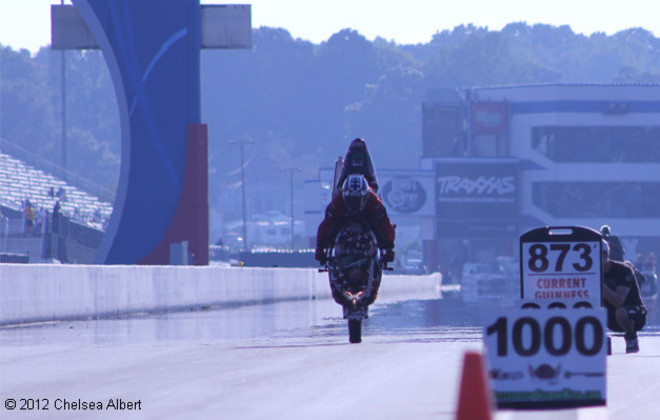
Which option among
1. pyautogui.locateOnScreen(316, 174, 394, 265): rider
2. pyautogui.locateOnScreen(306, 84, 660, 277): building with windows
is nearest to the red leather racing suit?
pyautogui.locateOnScreen(316, 174, 394, 265): rider

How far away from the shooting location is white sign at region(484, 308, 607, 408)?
9797 mm

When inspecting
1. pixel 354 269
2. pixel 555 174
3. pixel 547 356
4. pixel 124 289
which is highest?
pixel 555 174

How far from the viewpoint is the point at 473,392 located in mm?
7605

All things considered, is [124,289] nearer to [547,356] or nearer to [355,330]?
[355,330]

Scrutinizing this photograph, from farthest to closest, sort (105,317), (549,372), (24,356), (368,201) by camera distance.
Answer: (105,317)
(368,201)
(24,356)
(549,372)

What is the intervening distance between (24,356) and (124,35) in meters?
28.1

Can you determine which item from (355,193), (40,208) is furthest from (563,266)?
(40,208)

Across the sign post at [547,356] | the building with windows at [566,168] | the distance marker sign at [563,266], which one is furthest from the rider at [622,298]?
the building with windows at [566,168]

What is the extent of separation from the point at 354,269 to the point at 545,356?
7.22 meters

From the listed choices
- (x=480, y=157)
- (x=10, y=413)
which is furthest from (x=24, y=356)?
(x=480, y=157)

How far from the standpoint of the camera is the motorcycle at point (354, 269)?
16875 mm

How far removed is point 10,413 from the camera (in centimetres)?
1015

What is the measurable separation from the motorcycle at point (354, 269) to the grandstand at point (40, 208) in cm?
5103

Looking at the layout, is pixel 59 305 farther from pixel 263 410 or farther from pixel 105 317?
pixel 263 410
